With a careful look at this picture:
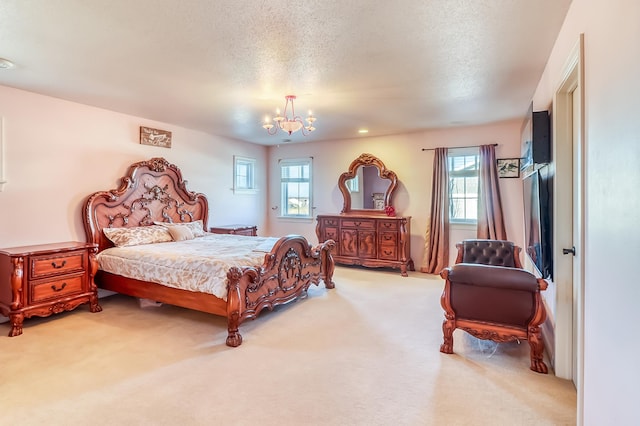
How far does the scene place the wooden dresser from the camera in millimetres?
5734

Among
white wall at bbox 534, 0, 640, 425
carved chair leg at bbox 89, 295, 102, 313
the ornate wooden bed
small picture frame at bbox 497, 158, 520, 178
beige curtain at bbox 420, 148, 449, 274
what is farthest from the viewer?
beige curtain at bbox 420, 148, 449, 274

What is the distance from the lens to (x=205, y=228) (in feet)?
19.1

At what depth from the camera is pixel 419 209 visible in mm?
6039

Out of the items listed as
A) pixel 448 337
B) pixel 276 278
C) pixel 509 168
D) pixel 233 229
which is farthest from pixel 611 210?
pixel 233 229

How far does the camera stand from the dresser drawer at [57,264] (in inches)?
133

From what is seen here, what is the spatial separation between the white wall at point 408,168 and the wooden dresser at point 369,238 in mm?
415

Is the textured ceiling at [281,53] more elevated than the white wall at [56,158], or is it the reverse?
the textured ceiling at [281,53]

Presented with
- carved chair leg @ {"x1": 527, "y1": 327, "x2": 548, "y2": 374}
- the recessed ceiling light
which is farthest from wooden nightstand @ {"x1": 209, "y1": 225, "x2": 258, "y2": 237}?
carved chair leg @ {"x1": 527, "y1": 327, "x2": 548, "y2": 374}

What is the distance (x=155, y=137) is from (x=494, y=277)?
197 inches

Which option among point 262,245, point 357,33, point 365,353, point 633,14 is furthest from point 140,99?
point 633,14

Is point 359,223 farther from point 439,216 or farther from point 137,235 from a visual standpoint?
point 137,235

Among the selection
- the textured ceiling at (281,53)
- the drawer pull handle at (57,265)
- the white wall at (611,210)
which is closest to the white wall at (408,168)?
the textured ceiling at (281,53)

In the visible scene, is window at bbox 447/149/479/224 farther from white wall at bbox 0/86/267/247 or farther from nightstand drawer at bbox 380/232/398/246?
Answer: white wall at bbox 0/86/267/247

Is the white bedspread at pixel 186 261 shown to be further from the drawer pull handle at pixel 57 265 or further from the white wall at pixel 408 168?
the white wall at pixel 408 168
